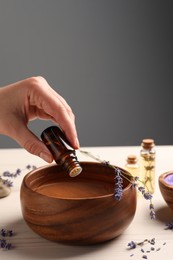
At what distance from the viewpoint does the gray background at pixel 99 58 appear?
2982 mm

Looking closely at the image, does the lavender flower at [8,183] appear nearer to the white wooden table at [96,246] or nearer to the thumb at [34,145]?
the white wooden table at [96,246]

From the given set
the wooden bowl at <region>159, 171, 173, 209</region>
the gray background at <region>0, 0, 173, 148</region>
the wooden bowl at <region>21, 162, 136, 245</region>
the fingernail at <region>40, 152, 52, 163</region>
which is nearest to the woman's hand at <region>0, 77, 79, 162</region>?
the fingernail at <region>40, 152, 52, 163</region>

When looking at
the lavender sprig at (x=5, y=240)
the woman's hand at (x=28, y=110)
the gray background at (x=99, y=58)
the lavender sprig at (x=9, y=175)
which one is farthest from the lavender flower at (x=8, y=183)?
the gray background at (x=99, y=58)

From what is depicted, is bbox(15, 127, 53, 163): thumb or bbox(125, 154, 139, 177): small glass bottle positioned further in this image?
bbox(125, 154, 139, 177): small glass bottle

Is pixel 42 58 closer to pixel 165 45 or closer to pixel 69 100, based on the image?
pixel 69 100

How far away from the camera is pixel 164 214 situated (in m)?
1.25

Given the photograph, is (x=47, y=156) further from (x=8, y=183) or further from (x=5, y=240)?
(x=8, y=183)

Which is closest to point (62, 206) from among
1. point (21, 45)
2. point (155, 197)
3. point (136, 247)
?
point (136, 247)

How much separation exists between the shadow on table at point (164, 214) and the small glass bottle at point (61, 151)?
0.25m

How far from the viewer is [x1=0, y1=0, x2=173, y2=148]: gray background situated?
2.98 m

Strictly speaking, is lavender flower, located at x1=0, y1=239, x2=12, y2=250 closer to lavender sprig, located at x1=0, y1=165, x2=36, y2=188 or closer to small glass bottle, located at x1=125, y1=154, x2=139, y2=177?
lavender sprig, located at x1=0, y1=165, x2=36, y2=188

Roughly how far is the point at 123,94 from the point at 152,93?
175 mm

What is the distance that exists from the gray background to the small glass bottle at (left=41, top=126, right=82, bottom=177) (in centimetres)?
193

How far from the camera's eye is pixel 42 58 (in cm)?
304
